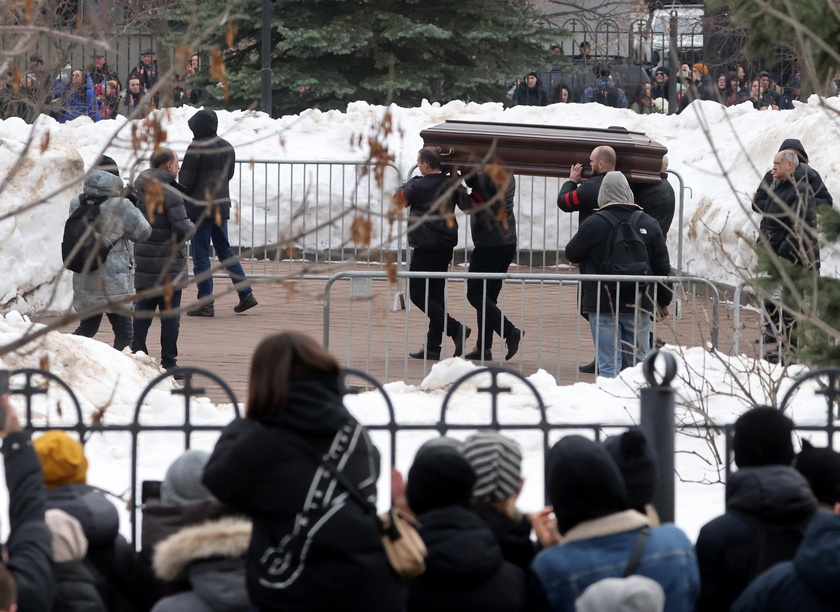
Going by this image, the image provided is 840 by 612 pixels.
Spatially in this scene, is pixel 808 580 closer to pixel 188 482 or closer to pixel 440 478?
pixel 440 478

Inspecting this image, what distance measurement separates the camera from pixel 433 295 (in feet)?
32.2

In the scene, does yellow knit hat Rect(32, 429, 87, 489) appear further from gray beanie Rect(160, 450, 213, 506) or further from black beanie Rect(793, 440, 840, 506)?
black beanie Rect(793, 440, 840, 506)

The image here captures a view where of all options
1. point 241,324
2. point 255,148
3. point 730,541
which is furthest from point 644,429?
point 255,148

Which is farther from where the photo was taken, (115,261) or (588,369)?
(588,369)

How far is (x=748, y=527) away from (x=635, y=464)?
376 mm

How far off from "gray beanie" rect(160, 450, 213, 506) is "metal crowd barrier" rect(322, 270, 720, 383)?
441cm

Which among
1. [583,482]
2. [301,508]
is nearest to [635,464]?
[583,482]

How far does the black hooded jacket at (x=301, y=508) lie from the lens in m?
3.45

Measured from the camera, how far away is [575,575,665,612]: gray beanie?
131 inches

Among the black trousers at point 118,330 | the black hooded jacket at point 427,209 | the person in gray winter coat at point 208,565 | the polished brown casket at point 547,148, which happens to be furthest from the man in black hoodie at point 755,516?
the polished brown casket at point 547,148

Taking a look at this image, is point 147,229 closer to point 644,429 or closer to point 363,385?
point 363,385

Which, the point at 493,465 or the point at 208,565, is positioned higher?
the point at 493,465

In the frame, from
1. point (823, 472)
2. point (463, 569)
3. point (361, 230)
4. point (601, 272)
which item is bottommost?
point (463, 569)

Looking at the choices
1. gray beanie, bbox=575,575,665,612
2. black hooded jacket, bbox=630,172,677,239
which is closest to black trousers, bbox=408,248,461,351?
black hooded jacket, bbox=630,172,677,239
